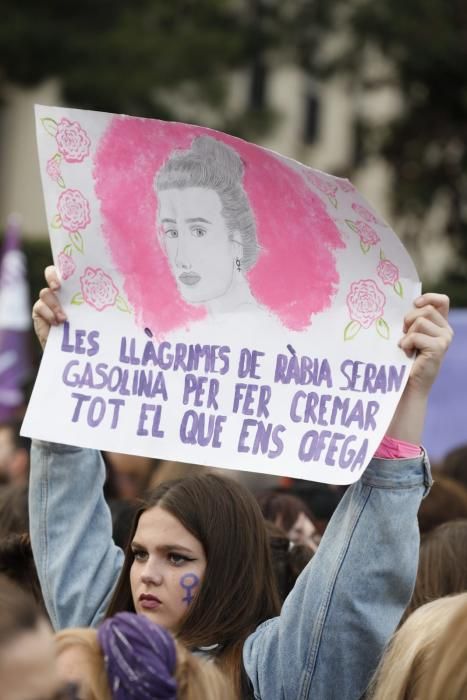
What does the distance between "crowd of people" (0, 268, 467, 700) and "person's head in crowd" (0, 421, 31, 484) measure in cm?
317

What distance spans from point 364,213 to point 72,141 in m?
0.73

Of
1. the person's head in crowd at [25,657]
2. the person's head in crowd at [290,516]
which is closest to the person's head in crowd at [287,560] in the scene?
the person's head in crowd at [290,516]

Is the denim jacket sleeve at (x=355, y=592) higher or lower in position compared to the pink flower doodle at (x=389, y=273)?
lower

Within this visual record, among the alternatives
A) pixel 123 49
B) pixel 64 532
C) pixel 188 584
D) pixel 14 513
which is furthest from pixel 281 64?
pixel 188 584

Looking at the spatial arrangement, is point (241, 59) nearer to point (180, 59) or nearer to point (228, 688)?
point (180, 59)

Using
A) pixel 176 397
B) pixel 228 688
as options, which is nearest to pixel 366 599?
pixel 228 688

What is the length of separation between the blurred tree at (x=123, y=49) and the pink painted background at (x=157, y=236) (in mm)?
16713

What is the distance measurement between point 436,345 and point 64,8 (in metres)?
18.7

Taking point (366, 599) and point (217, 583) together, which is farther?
point (217, 583)

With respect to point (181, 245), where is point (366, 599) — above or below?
below

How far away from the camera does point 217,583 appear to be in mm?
3297

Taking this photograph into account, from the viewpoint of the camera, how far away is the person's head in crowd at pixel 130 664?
234 cm

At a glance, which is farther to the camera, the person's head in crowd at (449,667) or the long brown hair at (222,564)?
the long brown hair at (222,564)

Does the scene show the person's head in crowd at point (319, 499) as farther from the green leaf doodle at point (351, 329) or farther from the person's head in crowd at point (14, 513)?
the green leaf doodle at point (351, 329)
